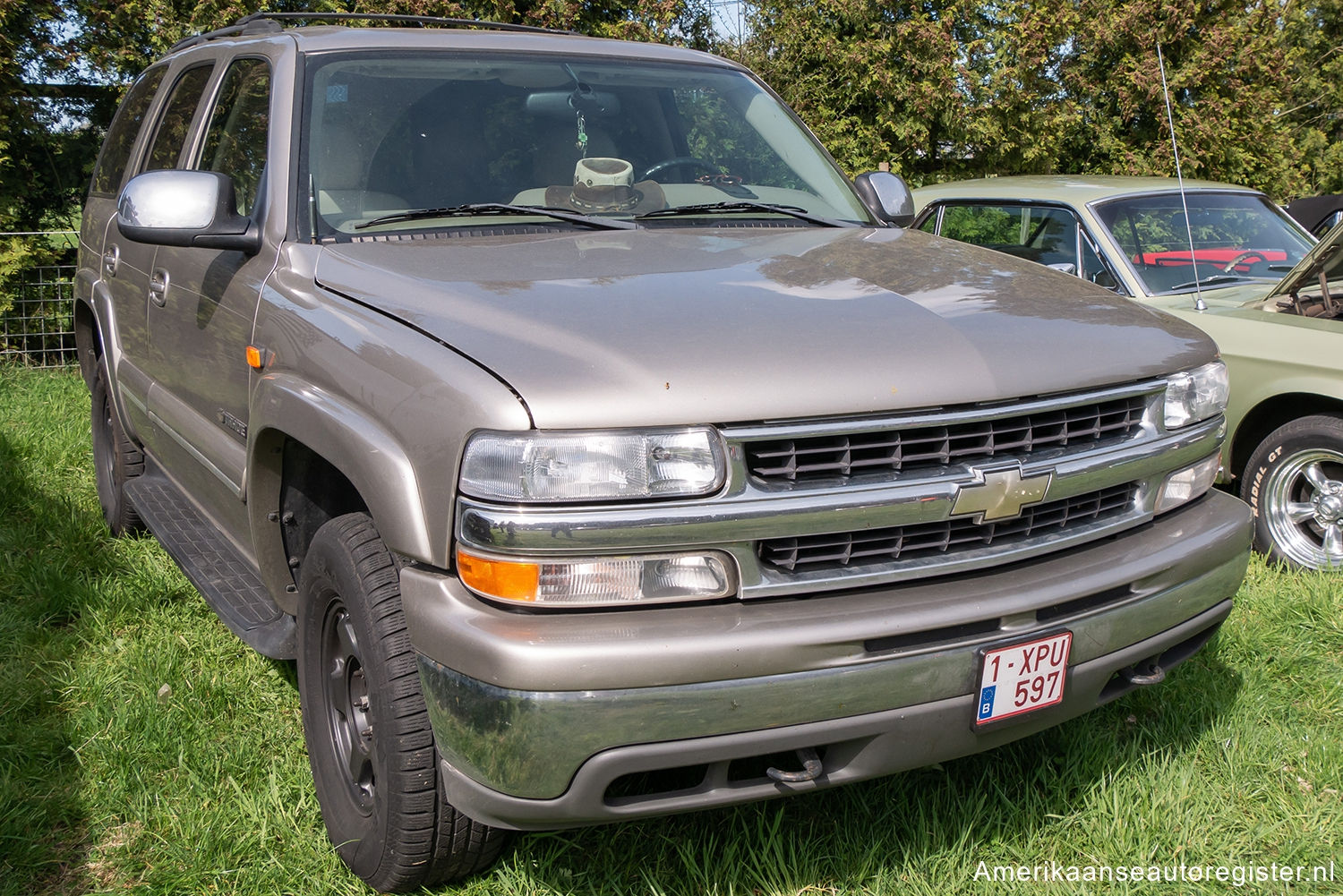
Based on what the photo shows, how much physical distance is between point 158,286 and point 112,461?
158 centimetres

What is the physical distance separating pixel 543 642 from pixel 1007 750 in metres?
1.71

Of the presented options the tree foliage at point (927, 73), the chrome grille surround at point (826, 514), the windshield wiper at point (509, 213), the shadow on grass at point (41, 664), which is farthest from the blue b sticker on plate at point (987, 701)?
the tree foliage at point (927, 73)

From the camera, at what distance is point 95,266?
15.7 feet

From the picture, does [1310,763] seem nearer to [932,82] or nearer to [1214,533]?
[1214,533]

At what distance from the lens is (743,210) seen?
343 cm

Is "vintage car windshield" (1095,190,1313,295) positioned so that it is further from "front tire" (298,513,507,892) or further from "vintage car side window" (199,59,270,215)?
"front tire" (298,513,507,892)

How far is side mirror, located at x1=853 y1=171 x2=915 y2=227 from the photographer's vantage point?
3965 mm

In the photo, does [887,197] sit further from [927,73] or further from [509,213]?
[927,73]

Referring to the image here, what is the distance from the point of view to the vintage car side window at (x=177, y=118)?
13.2 ft

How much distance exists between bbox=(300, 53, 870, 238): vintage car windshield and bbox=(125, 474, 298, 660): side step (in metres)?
1.08

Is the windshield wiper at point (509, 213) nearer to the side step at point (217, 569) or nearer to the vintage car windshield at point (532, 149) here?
the vintage car windshield at point (532, 149)

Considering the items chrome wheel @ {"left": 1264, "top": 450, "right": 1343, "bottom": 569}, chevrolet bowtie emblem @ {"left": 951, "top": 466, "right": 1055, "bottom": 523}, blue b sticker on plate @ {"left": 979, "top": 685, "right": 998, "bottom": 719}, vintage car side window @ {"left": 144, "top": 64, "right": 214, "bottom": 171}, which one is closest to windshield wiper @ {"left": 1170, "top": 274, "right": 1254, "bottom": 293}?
chrome wheel @ {"left": 1264, "top": 450, "right": 1343, "bottom": 569}

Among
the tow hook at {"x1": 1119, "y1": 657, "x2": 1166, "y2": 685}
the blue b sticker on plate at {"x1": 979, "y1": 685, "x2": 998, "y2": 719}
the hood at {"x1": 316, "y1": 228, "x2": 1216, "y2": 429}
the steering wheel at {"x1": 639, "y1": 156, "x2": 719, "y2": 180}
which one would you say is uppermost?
the steering wheel at {"x1": 639, "y1": 156, "x2": 719, "y2": 180}

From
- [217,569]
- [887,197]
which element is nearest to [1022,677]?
[887,197]
